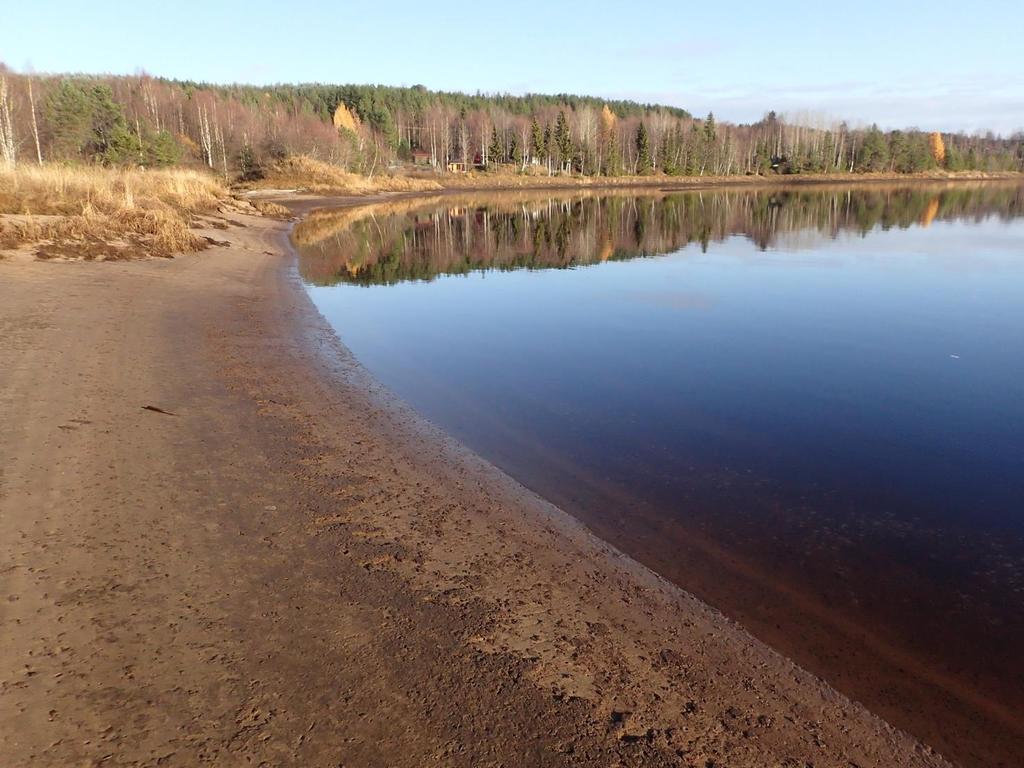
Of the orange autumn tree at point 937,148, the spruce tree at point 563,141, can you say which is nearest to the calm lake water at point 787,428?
the spruce tree at point 563,141

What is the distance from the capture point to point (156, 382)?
317 inches

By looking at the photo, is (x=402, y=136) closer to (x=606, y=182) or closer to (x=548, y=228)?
(x=606, y=182)

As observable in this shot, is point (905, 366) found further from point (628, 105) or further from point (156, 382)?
point (628, 105)

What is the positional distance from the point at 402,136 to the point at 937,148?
4244 inches

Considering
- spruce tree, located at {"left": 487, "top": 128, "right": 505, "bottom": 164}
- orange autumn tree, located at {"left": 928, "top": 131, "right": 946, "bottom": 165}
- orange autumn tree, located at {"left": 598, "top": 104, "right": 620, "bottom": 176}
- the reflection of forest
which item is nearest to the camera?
the reflection of forest

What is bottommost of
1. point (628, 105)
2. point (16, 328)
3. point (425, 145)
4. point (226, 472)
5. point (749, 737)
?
point (749, 737)

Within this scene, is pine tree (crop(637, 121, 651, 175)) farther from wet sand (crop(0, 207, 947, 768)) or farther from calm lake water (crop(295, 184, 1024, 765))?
wet sand (crop(0, 207, 947, 768))

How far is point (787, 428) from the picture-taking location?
26.8 feet

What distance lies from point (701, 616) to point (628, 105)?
174 meters

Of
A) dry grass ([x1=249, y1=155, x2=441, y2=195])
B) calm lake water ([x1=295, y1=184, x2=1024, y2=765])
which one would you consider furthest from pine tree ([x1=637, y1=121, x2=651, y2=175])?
calm lake water ([x1=295, y1=184, x2=1024, y2=765])

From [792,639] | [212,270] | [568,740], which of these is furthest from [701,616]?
[212,270]

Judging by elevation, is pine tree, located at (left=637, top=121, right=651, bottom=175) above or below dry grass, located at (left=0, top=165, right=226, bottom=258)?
above

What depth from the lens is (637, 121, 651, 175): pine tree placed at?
98750 millimetres

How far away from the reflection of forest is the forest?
78.8 feet
